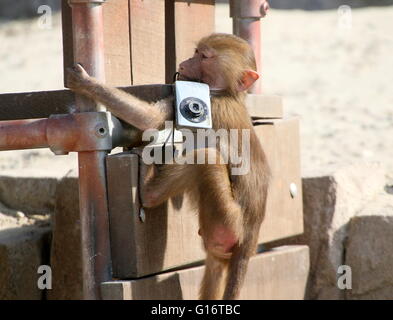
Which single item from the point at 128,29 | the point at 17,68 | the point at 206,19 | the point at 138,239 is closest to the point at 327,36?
the point at 17,68

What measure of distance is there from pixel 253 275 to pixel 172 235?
73cm

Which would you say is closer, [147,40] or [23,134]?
[23,134]

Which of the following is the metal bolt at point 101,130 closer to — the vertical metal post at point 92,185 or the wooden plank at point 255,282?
the vertical metal post at point 92,185

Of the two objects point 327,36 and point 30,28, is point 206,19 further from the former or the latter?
point 30,28

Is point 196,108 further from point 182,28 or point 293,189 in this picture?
point 293,189

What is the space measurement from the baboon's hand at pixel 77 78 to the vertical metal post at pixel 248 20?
1527 millimetres

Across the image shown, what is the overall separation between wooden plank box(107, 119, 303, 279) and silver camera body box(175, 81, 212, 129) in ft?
0.92

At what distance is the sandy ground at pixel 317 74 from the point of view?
23.1ft

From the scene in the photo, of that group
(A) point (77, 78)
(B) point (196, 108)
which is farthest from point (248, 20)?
(A) point (77, 78)

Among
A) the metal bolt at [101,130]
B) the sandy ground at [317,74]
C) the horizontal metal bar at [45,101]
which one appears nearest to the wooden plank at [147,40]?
the horizontal metal bar at [45,101]

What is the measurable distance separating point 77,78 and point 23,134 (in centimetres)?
35

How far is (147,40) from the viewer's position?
468cm

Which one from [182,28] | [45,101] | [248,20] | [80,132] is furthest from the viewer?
[248,20]

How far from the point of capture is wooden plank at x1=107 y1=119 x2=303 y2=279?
156 inches
